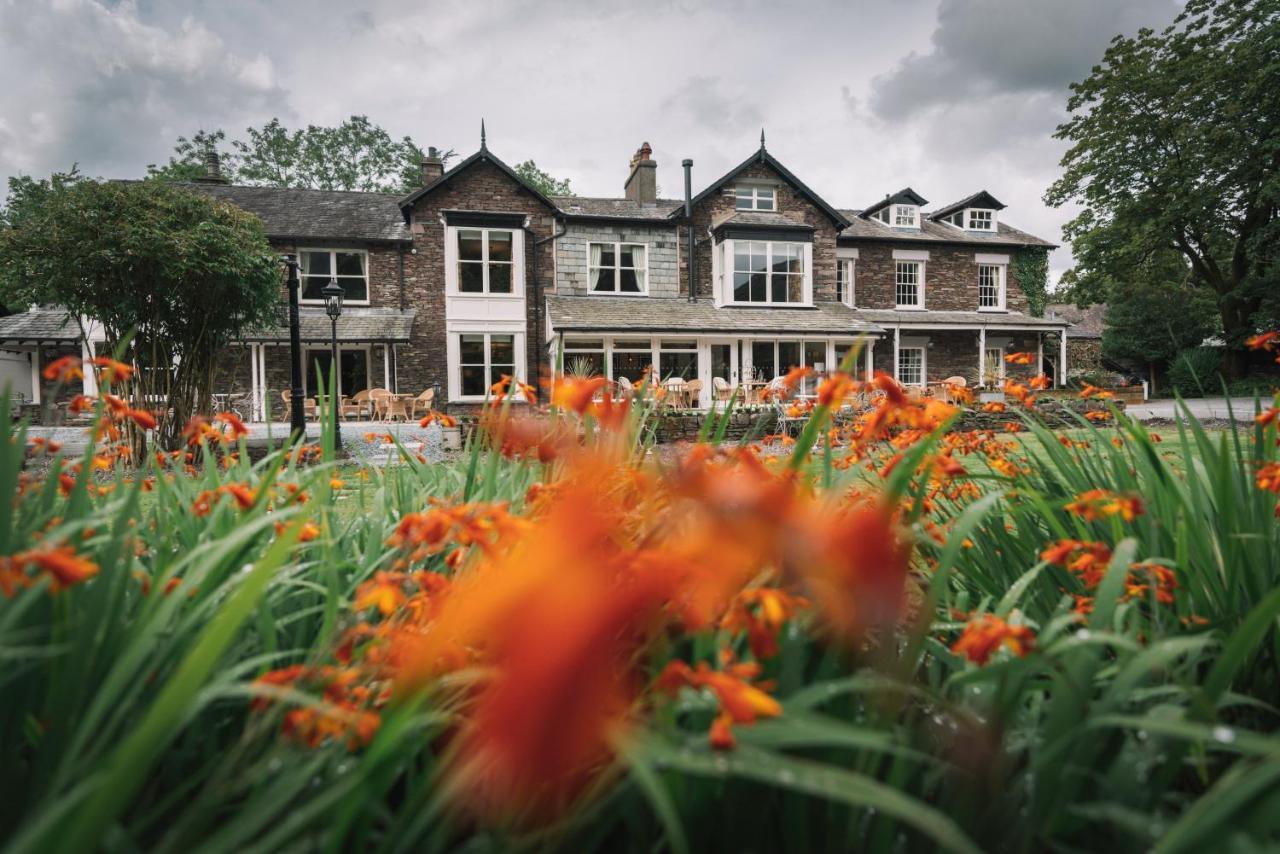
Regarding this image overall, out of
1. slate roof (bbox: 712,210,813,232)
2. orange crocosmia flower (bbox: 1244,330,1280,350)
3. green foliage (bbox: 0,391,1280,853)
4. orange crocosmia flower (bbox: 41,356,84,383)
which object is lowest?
green foliage (bbox: 0,391,1280,853)

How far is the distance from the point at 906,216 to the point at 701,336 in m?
9.72

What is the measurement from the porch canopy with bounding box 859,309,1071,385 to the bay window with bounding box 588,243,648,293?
7124 millimetres

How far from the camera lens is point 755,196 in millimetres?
19422

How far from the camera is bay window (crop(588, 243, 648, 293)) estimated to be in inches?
734

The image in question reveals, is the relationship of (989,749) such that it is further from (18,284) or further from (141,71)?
(141,71)

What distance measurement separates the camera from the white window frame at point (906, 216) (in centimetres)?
2192

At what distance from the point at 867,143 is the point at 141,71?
1118 inches

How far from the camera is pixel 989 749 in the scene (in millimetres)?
711

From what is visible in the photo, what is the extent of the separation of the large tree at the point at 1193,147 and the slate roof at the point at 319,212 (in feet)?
78.4

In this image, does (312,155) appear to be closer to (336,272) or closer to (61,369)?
(336,272)

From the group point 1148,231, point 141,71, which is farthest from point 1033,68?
point 141,71

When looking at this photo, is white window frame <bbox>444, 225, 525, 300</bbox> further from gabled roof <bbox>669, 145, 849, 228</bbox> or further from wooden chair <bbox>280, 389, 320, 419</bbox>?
gabled roof <bbox>669, 145, 849, 228</bbox>

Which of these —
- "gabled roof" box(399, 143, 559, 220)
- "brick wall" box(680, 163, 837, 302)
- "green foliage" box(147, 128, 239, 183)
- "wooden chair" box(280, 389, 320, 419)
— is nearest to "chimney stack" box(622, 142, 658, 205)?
"brick wall" box(680, 163, 837, 302)

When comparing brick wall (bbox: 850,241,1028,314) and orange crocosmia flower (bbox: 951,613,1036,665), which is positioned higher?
brick wall (bbox: 850,241,1028,314)
